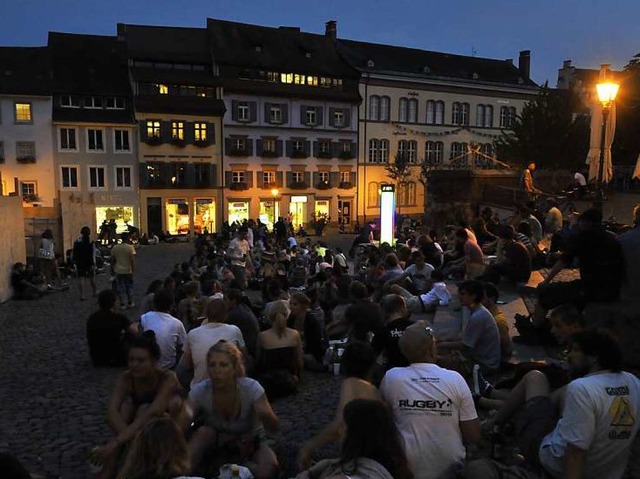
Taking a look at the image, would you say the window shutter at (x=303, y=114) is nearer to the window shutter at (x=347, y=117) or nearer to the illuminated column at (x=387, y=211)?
the window shutter at (x=347, y=117)

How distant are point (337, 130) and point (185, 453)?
47.5m

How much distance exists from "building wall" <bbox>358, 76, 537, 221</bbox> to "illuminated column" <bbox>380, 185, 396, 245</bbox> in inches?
1197

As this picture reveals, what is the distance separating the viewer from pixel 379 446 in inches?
139

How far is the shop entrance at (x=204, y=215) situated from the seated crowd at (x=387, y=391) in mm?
35561

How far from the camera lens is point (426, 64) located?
5591 centimetres

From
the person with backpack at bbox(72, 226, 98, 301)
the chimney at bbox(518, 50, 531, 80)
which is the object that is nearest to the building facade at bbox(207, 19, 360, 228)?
the chimney at bbox(518, 50, 531, 80)

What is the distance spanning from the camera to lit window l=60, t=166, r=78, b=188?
41.4 m

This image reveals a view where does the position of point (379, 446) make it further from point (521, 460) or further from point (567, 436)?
point (521, 460)

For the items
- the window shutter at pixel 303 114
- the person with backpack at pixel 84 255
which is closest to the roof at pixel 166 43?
the window shutter at pixel 303 114

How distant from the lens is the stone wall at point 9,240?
704 inches

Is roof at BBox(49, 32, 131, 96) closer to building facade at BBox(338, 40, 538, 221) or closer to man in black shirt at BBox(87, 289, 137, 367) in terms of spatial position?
building facade at BBox(338, 40, 538, 221)

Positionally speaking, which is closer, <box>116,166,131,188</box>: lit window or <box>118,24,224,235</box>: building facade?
<box>116,166,131,188</box>: lit window

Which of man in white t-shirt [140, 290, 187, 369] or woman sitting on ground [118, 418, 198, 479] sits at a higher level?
woman sitting on ground [118, 418, 198, 479]

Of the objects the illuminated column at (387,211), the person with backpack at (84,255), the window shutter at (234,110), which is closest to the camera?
the person with backpack at (84,255)
